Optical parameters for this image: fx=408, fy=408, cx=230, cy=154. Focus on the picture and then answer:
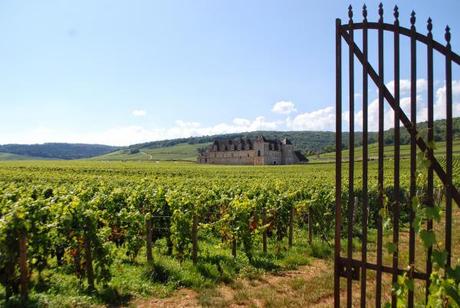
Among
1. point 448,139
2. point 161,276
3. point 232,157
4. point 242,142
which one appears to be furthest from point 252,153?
point 448,139

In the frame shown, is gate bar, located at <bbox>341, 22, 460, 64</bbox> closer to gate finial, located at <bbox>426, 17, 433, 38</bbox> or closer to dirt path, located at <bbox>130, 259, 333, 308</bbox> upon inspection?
gate finial, located at <bbox>426, 17, 433, 38</bbox>

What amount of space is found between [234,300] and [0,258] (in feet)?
12.7

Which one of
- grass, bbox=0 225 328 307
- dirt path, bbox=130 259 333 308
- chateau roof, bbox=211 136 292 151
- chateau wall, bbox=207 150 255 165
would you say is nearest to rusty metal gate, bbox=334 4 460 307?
dirt path, bbox=130 259 333 308

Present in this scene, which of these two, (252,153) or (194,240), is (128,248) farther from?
(252,153)

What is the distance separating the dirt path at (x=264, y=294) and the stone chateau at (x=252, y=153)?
96.9 metres

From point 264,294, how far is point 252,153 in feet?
331

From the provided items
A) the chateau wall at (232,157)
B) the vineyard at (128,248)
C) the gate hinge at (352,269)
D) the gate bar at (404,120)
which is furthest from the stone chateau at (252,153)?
the gate bar at (404,120)

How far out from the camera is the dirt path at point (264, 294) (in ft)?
22.8

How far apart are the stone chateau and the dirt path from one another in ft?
318

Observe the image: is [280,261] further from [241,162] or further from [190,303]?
[241,162]

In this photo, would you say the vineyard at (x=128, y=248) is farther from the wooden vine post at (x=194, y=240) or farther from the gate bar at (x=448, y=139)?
the gate bar at (x=448, y=139)

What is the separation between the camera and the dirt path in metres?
6.94

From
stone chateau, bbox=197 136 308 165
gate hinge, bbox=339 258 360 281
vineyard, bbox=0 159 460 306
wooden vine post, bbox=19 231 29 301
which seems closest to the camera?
gate hinge, bbox=339 258 360 281

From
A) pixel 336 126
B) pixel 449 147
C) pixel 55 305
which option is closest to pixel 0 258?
pixel 55 305
